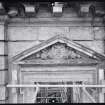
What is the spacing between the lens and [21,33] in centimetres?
374

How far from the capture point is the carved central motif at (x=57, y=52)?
3662 millimetres

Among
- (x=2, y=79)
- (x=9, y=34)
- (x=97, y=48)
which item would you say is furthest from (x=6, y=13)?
(x=97, y=48)

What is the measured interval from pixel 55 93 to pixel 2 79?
141 centimetres

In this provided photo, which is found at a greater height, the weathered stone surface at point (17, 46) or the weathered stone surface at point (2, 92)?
the weathered stone surface at point (17, 46)

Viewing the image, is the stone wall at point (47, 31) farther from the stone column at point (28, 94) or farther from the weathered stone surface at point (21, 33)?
the stone column at point (28, 94)

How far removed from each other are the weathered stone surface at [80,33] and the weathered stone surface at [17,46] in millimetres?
806

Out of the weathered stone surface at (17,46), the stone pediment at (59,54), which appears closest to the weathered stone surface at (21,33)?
the weathered stone surface at (17,46)

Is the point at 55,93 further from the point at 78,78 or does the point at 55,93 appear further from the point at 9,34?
the point at 9,34

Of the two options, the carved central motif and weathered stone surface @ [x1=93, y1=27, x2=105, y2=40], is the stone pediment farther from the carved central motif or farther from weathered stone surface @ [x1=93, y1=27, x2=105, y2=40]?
weathered stone surface @ [x1=93, y1=27, x2=105, y2=40]

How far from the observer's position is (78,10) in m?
3.62

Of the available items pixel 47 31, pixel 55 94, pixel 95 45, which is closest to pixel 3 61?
pixel 47 31

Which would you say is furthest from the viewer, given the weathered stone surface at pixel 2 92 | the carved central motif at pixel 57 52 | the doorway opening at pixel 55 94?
the doorway opening at pixel 55 94

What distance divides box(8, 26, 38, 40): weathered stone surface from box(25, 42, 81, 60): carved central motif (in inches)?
15.4

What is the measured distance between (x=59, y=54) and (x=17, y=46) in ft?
3.15
